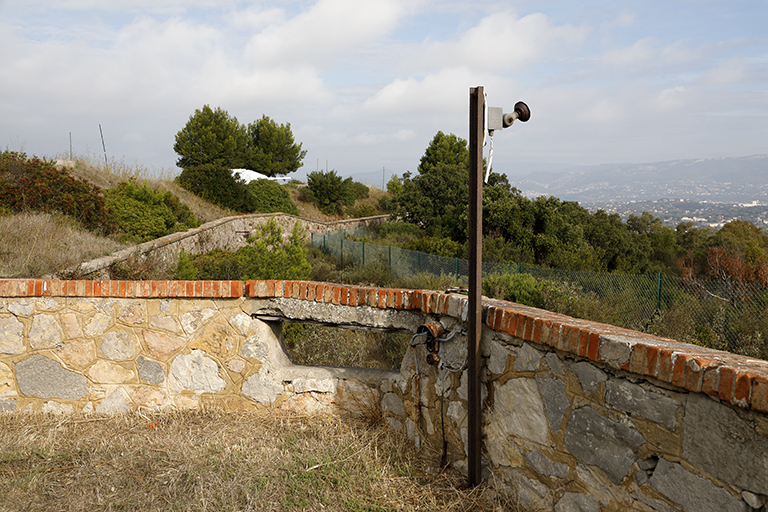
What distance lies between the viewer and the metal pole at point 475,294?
2.78 m

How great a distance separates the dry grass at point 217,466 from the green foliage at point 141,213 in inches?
333

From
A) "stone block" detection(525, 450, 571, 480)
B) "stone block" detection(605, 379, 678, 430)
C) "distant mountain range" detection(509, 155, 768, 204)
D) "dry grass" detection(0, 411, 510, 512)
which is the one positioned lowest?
"dry grass" detection(0, 411, 510, 512)

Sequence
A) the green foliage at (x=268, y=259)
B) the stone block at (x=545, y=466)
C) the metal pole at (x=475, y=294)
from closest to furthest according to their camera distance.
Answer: the stone block at (x=545, y=466) < the metal pole at (x=475, y=294) < the green foliage at (x=268, y=259)

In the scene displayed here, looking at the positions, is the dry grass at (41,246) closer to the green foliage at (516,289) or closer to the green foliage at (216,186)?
the green foliage at (516,289)

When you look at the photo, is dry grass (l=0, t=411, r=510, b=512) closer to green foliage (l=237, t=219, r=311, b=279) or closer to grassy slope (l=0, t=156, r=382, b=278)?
grassy slope (l=0, t=156, r=382, b=278)

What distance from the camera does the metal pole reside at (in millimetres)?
2775

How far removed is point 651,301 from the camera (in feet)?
27.8

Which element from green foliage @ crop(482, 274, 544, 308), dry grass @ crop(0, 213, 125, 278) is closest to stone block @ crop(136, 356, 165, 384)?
dry grass @ crop(0, 213, 125, 278)

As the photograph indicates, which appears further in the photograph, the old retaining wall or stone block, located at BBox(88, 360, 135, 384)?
stone block, located at BBox(88, 360, 135, 384)

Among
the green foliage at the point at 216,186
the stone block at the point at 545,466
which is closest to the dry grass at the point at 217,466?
the stone block at the point at 545,466

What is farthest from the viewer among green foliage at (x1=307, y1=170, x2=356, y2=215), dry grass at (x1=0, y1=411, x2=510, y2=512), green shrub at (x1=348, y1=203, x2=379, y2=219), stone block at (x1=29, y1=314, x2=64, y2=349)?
green shrub at (x1=348, y1=203, x2=379, y2=219)

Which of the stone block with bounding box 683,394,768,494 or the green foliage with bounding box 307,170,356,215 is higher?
the green foliage with bounding box 307,170,356,215

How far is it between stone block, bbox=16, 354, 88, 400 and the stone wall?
8.73 ft

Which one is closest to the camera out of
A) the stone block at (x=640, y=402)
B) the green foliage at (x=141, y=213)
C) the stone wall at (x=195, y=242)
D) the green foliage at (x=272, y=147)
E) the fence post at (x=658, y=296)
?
the stone block at (x=640, y=402)
